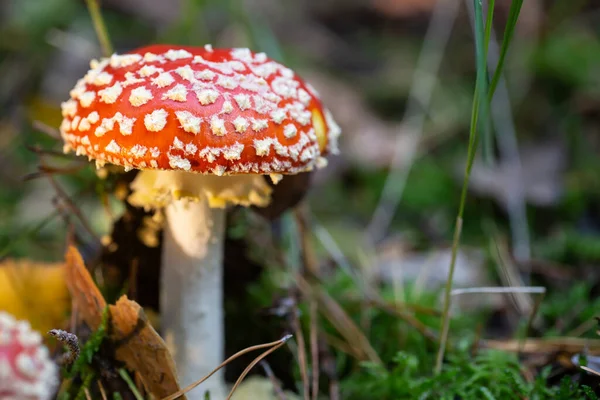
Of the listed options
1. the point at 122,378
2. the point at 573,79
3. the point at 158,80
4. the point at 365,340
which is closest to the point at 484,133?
the point at 158,80

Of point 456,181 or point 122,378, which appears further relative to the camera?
point 456,181

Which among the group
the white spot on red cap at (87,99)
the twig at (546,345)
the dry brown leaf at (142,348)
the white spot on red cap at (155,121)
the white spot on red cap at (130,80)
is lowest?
the twig at (546,345)

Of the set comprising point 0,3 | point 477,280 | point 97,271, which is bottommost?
point 477,280

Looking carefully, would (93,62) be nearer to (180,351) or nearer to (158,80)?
(158,80)

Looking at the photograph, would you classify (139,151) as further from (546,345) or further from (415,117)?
(415,117)

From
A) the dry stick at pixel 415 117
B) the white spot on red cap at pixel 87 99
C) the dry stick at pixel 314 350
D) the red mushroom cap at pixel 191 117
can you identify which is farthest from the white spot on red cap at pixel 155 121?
the dry stick at pixel 415 117

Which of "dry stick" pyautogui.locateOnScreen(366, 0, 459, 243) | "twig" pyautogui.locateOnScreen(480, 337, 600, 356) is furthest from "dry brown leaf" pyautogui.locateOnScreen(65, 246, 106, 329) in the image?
"dry stick" pyautogui.locateOnScreen(366, 0, 459, 243)

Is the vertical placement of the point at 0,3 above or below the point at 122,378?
above

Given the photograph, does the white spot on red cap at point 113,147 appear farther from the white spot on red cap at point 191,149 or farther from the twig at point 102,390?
the twig at point 102,390
